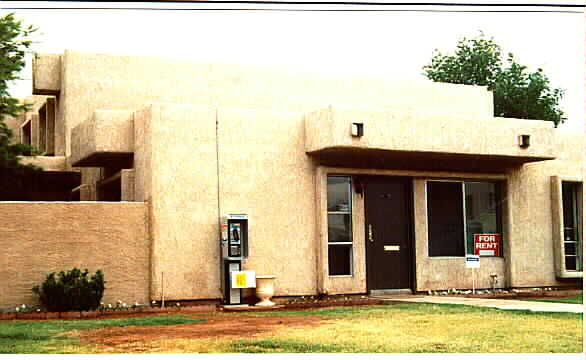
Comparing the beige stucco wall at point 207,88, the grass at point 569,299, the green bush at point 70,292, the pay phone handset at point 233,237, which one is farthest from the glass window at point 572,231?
the green bush at point 70,292

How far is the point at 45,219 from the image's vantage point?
48.3ft

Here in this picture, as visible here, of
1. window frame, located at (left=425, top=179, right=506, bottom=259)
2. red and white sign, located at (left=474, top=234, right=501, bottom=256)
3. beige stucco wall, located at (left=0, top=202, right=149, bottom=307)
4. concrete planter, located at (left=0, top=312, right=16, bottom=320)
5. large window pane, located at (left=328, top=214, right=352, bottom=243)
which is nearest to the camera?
concrete planter, located at (left=0, top=312, right=16, bottom=320)

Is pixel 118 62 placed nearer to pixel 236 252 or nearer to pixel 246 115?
pixel 246 115

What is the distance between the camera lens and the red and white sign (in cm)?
1877

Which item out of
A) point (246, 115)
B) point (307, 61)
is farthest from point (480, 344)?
point (307, 61)

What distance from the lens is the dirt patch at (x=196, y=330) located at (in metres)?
10.6

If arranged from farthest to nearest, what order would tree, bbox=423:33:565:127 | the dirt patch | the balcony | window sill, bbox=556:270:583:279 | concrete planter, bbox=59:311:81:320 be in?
tree, bbox=423:33:565:127 → window sill, bbox=556:270:583:279 → the balcony → concrete planter, bbox=59:311:81:320 → the dirt patch

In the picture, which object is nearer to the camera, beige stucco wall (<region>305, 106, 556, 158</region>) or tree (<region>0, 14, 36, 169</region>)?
beige stucco wall (<region>305, 106, 556, 158</region>)

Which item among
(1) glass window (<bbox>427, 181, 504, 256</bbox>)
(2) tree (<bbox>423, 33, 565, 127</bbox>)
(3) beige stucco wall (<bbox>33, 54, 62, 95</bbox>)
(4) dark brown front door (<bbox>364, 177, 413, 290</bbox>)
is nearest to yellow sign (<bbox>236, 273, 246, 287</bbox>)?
(4) dark brown front door (<bbox>364, 177, 413, 290</bbox>)

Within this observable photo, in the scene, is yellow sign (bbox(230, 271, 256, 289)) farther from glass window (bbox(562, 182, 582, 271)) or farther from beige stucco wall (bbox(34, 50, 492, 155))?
glass window (bbox(562, 182, 582, 271))

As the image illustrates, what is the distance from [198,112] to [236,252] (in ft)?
8.63

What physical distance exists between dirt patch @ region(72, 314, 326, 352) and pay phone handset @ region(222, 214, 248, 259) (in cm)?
249

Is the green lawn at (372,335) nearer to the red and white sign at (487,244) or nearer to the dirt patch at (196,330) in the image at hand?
the dirt patch at (196,330)

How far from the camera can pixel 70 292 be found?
46.0ft
